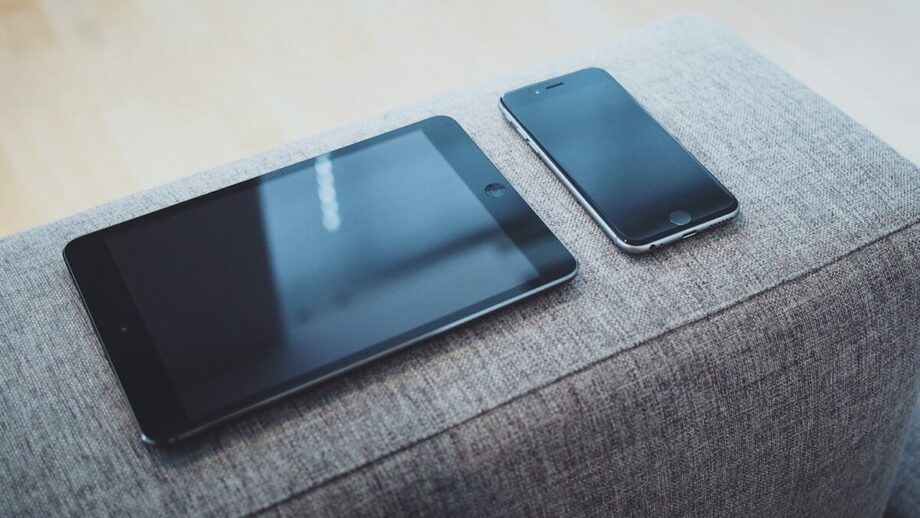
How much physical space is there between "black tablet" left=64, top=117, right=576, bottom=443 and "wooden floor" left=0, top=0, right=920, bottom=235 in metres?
0.65

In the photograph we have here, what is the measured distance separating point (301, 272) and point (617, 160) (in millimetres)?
277

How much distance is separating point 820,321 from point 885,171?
0.54 feet

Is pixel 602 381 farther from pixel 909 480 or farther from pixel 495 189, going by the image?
pixel 909 480

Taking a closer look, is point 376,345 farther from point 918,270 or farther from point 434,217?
point 918,270

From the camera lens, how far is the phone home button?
73cm

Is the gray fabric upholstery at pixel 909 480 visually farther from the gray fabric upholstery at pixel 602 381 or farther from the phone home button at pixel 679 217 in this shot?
the phone home button at pixel 679 217

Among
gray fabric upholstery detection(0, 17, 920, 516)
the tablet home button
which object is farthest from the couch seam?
the tablet home button

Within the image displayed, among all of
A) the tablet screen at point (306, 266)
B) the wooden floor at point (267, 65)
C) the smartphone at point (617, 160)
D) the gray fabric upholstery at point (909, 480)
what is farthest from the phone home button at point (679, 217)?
the wooden floor at point (267, 65)

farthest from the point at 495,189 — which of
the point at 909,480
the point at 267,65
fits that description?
the point at 267,65

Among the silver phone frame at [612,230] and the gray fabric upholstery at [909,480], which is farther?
the gray fabric upholstery at [909,480]

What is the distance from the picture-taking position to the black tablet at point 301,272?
646 millimetres

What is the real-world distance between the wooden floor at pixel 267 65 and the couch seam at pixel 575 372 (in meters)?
0.79

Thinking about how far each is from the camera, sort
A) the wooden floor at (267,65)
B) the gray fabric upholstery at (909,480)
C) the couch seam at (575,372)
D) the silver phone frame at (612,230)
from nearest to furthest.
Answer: the couch seam at (575,372) < the silver phone frame at (612,230) < the gray fabric upholstery at (909,480) < the wooden floor at (267,65)

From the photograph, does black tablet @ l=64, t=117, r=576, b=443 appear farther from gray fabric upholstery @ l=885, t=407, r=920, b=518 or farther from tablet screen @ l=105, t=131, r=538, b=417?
gray fabric upholstery @ l=885, t=407, r=920, b=518
